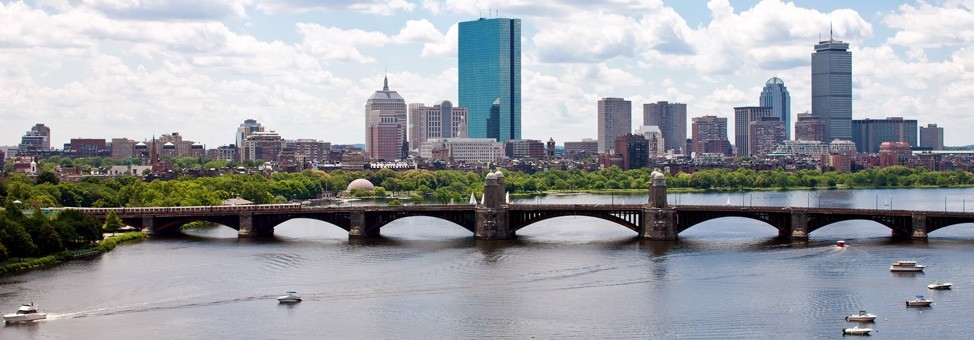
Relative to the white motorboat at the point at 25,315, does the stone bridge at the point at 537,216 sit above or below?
above

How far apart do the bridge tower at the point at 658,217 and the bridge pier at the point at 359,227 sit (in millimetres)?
21666

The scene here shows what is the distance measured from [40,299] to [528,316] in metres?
25.8

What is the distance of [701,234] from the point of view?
Result: 115 metres

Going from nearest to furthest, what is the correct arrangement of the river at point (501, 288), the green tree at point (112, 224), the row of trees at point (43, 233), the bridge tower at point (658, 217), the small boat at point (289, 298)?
the river at point (501, 288), the small boat at point (289, 298), the row of trees at point (43, 233), the bridge tower at point (658, 217), the green tree at point (112, 224)

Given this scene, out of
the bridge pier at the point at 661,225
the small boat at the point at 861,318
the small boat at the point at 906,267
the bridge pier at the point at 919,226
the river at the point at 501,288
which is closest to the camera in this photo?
the river at the point at 501,288

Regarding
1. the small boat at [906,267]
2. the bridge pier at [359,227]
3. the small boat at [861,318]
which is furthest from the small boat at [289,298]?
the bridge pier at [359,227]

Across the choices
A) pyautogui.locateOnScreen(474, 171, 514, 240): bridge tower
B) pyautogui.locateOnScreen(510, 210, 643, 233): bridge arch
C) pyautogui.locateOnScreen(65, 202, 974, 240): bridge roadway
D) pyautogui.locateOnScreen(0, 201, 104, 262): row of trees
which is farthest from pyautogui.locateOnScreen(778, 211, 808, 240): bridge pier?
pyautogui.locateOnScreen(0, 201, 104, 262): row of trees

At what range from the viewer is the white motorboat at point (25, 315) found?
68.6 m

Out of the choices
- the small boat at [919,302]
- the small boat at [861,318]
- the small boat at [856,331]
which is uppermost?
the small boat at [919,302]

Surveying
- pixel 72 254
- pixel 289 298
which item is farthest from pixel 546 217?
pixel 289 298

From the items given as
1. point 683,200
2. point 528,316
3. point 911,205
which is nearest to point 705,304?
point 528,316

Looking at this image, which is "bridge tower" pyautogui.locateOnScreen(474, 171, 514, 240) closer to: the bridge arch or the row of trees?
the bridge arch

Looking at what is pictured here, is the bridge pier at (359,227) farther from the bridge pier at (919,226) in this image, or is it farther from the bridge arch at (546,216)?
the bridge pier at (919,226)

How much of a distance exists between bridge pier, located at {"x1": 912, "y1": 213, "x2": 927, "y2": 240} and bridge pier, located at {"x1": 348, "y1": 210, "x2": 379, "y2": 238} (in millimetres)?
41317
